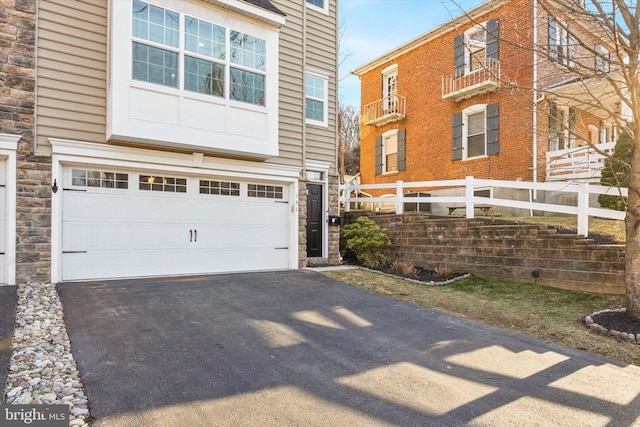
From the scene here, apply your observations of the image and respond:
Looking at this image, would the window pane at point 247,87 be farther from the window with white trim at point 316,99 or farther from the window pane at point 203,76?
the window with white trim at point 316,99

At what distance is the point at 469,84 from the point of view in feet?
43.6

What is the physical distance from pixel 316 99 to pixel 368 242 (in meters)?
3.97

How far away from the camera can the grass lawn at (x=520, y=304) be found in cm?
469

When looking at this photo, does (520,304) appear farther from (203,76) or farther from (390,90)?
(390,90)

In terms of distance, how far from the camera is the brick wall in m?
6.47

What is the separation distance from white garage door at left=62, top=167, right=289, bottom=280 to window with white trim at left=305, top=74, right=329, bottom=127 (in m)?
2.23

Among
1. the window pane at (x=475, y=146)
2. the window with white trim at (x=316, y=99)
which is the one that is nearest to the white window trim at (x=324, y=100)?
the window with white trim at (x=316, y=99)

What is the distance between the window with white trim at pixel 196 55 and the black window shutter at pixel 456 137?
818cm

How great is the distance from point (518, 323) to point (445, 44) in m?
11.8

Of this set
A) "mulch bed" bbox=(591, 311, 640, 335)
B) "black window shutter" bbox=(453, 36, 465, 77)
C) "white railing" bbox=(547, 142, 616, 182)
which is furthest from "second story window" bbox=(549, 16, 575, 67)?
"white railing" bbox=(547, 142, 616, 182)

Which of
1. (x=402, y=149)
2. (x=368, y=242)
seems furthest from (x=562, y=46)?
(x=402, y=149)

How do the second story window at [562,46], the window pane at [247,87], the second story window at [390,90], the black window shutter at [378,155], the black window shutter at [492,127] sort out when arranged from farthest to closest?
the black window shutter at [378,155] < the second story window at [390,90] < the black window shutter at [492,127] < the window pane at [247,87] < the second story window at [562,46]

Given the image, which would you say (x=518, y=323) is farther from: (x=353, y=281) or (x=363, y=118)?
(x=363, y=118)

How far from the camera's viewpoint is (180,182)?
7723 millimetres
